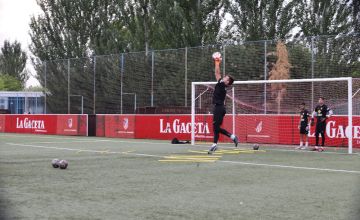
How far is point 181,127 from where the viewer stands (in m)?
23.3

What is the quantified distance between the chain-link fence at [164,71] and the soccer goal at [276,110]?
5.39 ft

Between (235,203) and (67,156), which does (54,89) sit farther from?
(235,203)

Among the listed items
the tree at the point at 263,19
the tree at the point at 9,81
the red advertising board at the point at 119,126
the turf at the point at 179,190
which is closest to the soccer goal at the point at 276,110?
the red advertising board at the point at 119,126

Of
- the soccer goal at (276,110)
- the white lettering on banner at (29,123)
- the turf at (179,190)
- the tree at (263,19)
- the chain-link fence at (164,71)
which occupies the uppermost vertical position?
the tree at (263,19)

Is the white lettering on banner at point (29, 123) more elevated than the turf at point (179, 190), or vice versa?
the white lettering on banner at point (29, 123)

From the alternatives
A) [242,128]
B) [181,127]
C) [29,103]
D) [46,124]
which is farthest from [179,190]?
[29,103]

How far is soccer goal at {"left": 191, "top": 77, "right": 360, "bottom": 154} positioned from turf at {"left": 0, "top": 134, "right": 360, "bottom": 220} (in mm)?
6784

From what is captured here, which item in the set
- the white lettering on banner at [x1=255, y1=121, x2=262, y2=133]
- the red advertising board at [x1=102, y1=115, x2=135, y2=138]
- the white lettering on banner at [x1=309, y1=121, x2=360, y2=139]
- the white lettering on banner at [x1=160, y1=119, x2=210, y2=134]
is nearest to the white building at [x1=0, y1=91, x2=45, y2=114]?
the red advertising board at [x1=102, y1=115, x2=135, y2=138]

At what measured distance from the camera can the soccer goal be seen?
1889 cm

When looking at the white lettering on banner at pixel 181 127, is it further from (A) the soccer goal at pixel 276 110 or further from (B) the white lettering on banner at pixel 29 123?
(B) the white lettering on banner at pixel 29 123

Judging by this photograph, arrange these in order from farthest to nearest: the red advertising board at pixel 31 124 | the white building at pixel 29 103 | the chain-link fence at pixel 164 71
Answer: the white building at pixel 29 103 → the red advertising board at pixel 31 124 → the chain-link fence at pixel 164 71

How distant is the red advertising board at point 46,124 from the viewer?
28.3 m

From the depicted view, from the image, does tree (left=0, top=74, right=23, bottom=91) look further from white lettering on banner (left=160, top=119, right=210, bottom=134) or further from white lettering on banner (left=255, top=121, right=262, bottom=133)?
white lettering on banner (left=255, top=121, right=262, bottom=133)

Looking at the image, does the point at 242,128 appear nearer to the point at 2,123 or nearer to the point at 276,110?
the point at 276,110
